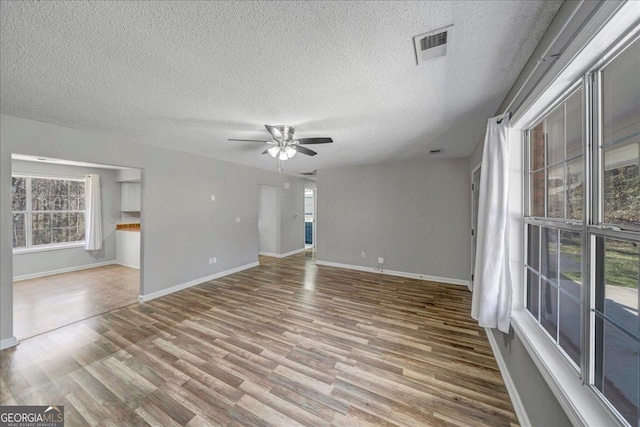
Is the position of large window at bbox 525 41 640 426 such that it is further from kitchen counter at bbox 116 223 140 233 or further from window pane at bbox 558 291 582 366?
kitchen counter at bbox 116 223 140 233

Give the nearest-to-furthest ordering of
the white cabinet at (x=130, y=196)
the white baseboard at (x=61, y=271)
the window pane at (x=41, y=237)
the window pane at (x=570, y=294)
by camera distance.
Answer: the window pane at (x=570, y=294)
the white baseboard at (x=61, y=271)
the window pane at (x=41, y=237)
the white cabinet at (x=130, y=196)

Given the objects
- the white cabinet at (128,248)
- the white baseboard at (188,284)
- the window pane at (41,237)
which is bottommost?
the white baseboard at (188,284)

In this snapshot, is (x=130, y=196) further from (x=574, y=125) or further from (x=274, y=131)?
(x=574, y=125)

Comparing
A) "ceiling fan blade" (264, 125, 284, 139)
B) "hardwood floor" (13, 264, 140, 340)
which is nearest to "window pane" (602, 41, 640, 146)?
"ceiling fan blade" (264, 125, 284, 139)

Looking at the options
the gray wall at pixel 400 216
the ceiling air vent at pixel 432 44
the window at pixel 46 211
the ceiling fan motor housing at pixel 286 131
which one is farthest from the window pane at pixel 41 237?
the ceiling air vent at pixel 432 44

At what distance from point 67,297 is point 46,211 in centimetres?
266

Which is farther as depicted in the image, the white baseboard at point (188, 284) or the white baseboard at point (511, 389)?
the white baseboard at point (188, 284)

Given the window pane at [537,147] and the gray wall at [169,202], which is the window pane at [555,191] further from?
the gray wall at [169,202]

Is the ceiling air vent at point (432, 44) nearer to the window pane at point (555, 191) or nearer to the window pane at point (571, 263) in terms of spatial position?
the window pane at point (555, 191)

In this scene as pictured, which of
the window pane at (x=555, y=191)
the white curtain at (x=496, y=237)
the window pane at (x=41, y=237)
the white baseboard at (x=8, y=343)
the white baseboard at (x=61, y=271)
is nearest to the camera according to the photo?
the window pane at (x=555, y=191)

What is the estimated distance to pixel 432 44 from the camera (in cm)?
132

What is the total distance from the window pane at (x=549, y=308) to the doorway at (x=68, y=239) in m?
4.88

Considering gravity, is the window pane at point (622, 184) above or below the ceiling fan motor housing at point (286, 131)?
below

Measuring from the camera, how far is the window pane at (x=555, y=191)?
1.37m
